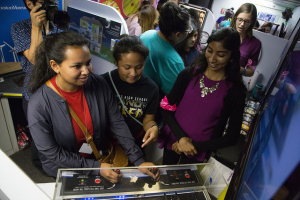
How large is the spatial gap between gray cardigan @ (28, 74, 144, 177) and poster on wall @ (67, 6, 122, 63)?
93 cm

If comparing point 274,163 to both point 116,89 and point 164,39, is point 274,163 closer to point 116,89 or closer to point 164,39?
point 116,89

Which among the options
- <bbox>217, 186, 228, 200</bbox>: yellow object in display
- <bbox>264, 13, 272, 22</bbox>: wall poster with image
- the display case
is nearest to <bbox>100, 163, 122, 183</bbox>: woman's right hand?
the display case

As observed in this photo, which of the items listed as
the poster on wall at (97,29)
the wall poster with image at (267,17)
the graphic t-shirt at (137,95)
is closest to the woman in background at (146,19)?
the poster on wall at (97,29)

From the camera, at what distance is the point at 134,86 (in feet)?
4.35

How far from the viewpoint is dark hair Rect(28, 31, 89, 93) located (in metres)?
1.00

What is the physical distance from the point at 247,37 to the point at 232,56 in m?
1.17

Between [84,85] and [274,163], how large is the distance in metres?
1.04

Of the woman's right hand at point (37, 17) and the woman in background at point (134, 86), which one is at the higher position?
the woman's right hand at point (37, 17)

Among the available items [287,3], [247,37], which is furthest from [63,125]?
[287,3]

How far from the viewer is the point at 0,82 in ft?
6.73

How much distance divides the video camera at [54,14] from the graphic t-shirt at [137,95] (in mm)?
555

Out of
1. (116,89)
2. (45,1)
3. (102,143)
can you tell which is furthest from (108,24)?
(102,143)

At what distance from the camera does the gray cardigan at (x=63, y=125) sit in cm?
99

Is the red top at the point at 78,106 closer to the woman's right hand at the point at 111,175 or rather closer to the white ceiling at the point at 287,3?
the woman's right hand at the point at 111,175
